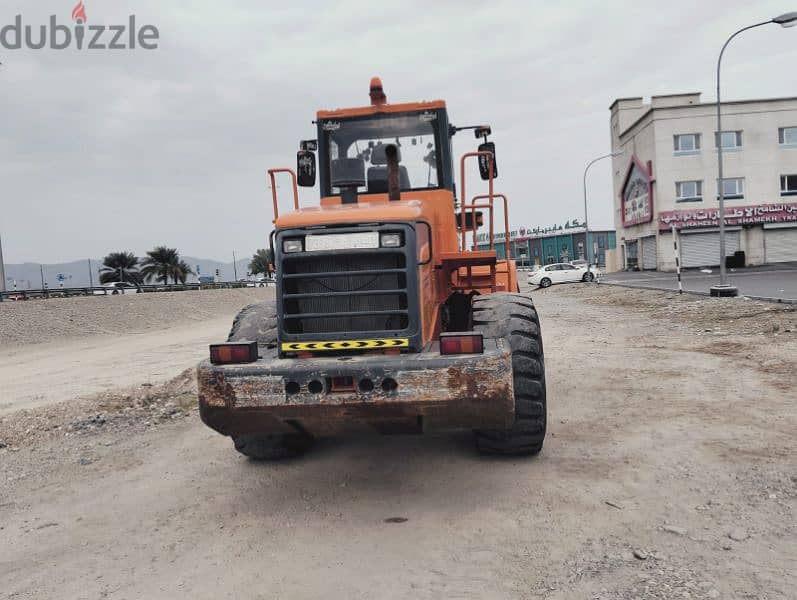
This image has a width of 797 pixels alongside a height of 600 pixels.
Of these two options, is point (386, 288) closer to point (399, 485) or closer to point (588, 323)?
point (399, 485)

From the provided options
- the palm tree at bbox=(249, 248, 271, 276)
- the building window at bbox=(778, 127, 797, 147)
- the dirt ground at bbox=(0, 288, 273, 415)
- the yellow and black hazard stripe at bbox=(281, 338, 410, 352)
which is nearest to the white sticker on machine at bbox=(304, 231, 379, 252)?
the yellow and black hazard stripe at bbox=(281, 338, 410, 352)

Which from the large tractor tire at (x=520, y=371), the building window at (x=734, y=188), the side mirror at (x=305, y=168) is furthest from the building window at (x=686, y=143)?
the large tractor tire at (x=520, y=371)

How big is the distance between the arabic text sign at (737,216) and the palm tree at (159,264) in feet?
156

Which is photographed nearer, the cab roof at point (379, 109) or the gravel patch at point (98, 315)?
the cab roof at point (379, 109)

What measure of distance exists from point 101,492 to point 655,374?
671 cm

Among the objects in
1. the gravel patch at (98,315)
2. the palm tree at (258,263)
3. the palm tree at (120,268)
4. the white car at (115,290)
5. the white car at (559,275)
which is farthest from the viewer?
the palm tree at (258,263)

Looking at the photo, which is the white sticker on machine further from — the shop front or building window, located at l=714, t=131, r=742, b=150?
building window, located at l=714, t=131, r=742, b=150

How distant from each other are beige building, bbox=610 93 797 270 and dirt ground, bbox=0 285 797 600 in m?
34.3

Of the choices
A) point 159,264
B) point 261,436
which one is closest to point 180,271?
point 159,264

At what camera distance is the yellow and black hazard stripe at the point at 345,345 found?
165 inches

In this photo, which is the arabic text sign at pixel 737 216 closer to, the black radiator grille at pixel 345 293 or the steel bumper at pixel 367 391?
the black radiator grille at pixel 345 293

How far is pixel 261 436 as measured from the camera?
5.35 m

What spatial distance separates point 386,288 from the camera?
4.30 m

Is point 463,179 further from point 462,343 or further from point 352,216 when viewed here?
point 462,343
